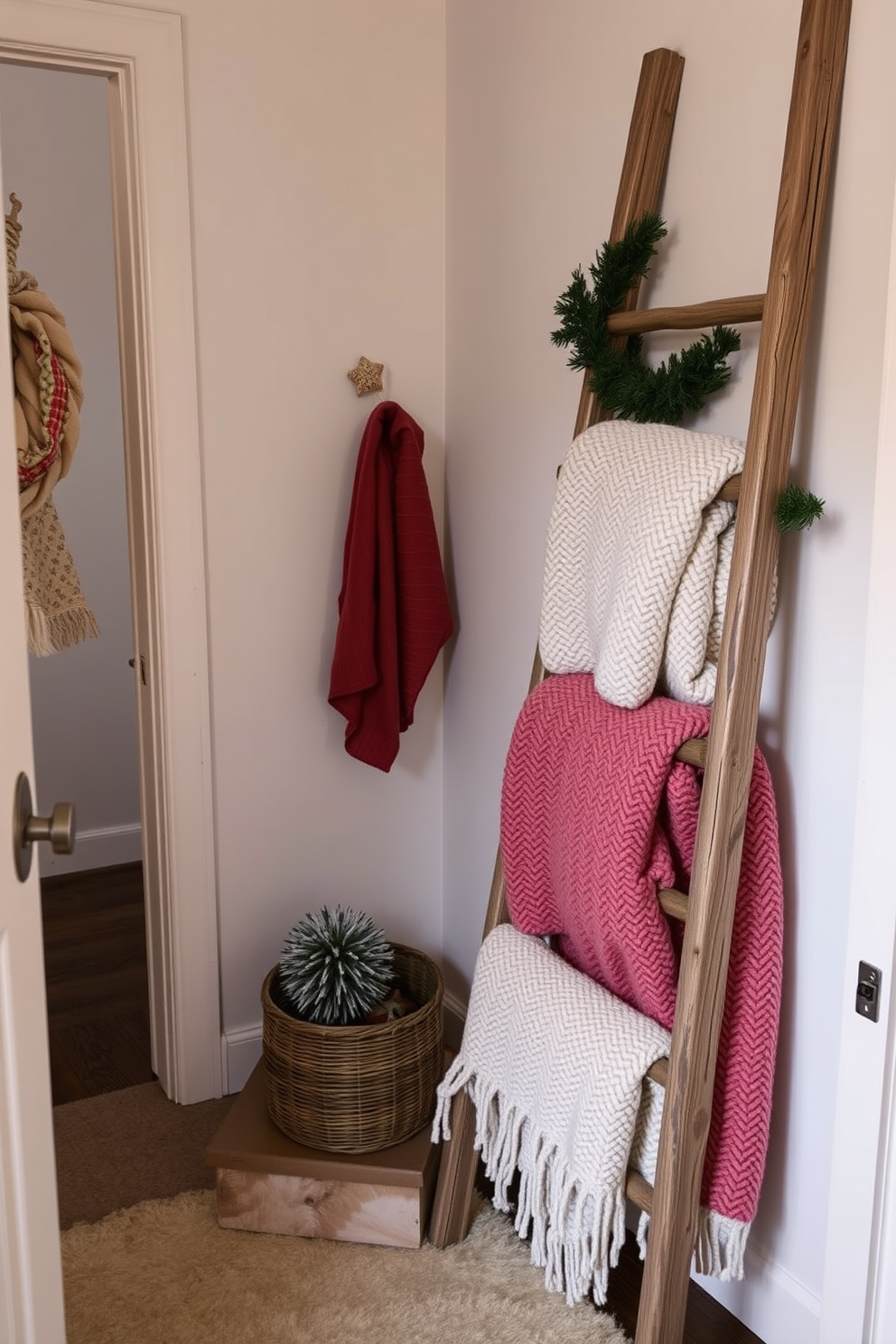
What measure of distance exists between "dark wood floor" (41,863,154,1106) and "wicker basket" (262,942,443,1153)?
25.8 inches

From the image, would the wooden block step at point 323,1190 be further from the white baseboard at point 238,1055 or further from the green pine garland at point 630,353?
the green pine garland at point 630,353

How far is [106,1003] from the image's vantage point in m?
2.98

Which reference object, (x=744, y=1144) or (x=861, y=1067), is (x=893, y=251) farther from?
(x=744, y=1144)

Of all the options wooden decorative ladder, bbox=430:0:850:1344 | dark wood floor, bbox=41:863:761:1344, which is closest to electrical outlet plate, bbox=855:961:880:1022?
wooden decorative ladder, bbox=430:0:850:1344

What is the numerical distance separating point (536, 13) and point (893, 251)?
1121 mm

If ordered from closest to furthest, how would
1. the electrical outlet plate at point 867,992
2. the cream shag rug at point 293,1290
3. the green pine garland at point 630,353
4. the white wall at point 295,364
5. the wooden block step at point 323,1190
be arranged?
the electrical outlet plate at point 867,992 < the green pine garland at point 630,353 < the cream shag rug at point 293,1290 < the wooden block step at point 323,1190 < the white wall at point 295,364

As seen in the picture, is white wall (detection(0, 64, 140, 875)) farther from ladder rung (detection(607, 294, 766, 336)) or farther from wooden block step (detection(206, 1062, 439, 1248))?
ladder rung (detection(607, 294, 766, 336))

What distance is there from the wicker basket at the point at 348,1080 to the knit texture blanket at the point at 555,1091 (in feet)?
0.43

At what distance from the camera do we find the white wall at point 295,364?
2.24 m

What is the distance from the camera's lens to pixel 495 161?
2.25 meters

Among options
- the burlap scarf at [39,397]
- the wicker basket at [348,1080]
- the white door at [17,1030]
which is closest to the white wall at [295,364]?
the wicker basket at [348,1080]

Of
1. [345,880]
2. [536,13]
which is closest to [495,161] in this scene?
[536,13]

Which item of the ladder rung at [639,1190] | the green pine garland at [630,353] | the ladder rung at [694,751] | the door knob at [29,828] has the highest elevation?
the green pine garland at [630,353]

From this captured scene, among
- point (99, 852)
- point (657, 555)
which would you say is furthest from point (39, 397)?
point (99, 852)
